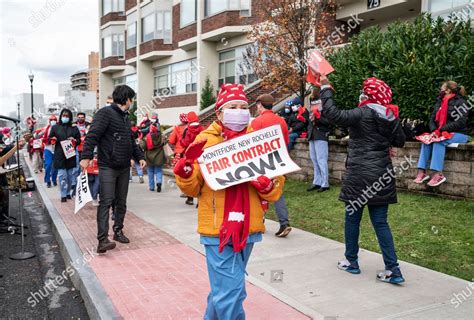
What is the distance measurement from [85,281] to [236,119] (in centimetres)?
284

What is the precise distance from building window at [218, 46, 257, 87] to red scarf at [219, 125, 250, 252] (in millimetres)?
19583

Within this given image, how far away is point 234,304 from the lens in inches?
112

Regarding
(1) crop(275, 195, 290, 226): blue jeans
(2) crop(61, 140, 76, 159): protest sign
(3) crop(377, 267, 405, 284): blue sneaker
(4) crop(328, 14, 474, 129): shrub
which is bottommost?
(3) crop(377, 267, 405, 284): blue sneaker

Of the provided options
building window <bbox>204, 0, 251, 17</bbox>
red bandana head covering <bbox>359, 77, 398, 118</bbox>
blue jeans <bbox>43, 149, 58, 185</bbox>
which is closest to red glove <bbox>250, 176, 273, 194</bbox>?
red bandana head covering <bbox>359, 77, 398, 118</bbox>

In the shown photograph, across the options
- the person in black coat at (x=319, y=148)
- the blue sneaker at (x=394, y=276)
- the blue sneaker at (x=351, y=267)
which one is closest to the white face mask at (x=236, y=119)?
the blue sneaker at (x=394, y=276)

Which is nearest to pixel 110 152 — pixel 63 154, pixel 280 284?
pixel 280 284

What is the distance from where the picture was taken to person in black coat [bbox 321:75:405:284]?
4375mm

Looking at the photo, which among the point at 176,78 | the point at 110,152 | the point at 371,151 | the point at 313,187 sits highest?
the point at 176,78

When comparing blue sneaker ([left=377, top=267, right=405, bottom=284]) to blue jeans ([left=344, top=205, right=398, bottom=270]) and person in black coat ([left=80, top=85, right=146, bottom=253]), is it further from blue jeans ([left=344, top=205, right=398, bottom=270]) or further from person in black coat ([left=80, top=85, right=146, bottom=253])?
person in black coat ([left=80, top=85, right=146, bottom=253])

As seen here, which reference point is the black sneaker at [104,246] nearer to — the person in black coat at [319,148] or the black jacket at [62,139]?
the black jacket at [62,139]

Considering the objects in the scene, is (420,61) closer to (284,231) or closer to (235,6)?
(284,231)

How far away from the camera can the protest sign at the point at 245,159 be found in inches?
114

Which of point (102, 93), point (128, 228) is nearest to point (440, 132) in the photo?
point (128, 228)

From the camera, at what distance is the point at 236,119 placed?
2.99m
